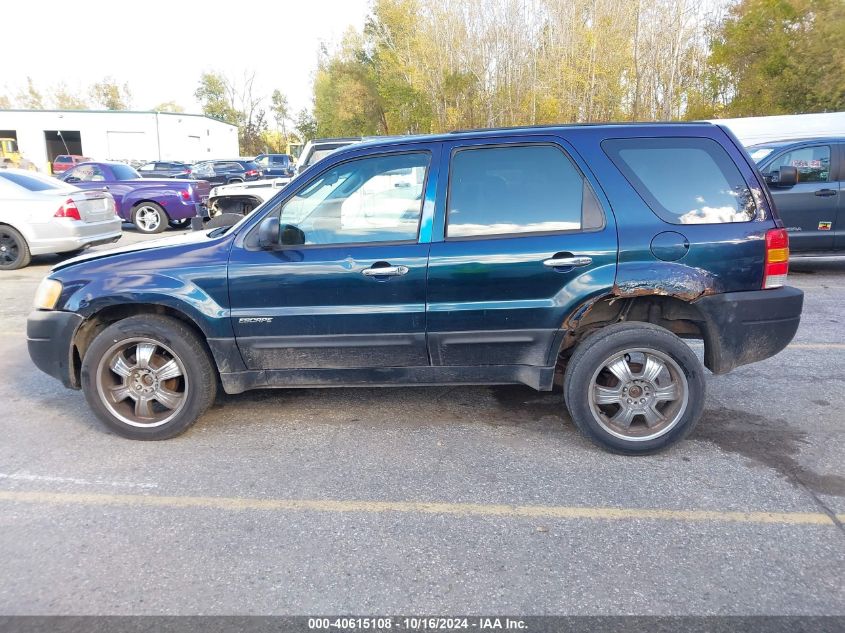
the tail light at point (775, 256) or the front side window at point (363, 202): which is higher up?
the front side window at point (363, 202)

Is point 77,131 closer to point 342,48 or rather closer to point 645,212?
point 342,48

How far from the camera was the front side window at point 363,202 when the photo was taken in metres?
3.80

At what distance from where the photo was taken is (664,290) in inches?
142

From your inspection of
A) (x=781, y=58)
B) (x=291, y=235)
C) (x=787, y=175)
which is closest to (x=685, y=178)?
(x=291, y=235)

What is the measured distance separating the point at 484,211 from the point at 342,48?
44783 millimetres

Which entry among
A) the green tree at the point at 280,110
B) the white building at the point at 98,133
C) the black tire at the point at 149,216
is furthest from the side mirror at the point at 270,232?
the green tree at the point at 280,110

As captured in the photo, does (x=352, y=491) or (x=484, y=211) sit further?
(x=484, y=211)

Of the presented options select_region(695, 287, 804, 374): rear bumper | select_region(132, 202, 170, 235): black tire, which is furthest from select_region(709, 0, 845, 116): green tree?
select_region(695, 287, 804, 374): rear bumper

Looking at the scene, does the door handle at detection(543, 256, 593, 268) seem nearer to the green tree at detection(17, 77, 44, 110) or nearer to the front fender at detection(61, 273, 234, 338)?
the front fender at detection(61, 273, 234, 338)

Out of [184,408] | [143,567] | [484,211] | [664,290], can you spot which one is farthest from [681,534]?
[184,408]

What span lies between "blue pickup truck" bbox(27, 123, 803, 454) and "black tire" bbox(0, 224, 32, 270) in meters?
7.24

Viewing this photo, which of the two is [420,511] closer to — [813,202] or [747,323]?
[747,323]

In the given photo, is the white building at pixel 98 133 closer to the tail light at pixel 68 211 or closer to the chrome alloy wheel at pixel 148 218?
Answer: the chrome alloy wheel at pixel 148 218

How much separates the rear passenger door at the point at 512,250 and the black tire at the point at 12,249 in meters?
9.01
